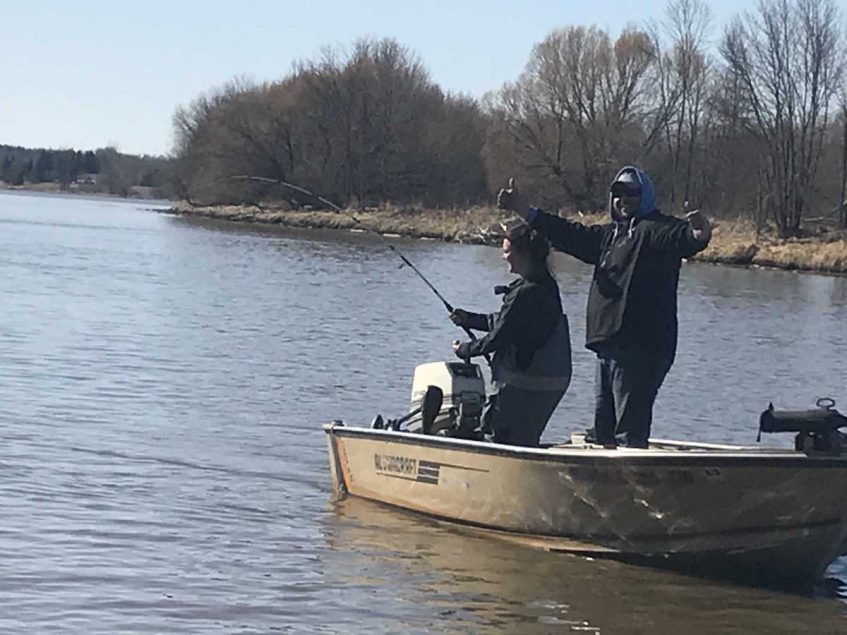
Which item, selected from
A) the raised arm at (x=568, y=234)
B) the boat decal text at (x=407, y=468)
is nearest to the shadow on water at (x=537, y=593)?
the boat decal text at (x=407, y=468)

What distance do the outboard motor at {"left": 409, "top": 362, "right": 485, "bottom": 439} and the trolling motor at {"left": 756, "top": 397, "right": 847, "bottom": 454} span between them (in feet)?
6.92

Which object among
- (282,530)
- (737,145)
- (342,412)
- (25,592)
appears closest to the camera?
(25,592)

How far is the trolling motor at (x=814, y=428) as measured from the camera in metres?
7.57

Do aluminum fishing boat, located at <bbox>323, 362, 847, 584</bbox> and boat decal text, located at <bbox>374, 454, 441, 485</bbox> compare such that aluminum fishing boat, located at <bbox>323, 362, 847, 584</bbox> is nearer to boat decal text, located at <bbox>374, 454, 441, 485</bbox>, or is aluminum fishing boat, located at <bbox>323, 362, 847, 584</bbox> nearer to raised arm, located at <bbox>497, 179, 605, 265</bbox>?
boat decal text, located at <bbox>374, 454, 441, 485</bbox>

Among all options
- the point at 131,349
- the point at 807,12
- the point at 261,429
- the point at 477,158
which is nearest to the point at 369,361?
the point at 131,349

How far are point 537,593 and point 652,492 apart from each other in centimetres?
81

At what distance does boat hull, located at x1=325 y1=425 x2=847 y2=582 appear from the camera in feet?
25.1

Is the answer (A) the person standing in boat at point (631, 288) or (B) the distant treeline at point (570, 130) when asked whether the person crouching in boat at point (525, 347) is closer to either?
(A) the person standing in boat at point (631, 288)

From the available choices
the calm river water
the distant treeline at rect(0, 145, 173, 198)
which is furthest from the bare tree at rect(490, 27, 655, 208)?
the distant treeline at rect(0, 145, 173, 198)

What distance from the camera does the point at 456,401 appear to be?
9.32 meters

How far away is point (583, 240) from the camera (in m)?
8.48

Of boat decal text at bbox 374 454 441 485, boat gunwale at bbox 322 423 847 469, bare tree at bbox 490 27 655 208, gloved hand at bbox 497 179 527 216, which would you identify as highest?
bare tree at bbox 490 27 655 208

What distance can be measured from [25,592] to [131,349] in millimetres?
10375

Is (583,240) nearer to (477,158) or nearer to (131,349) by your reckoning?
(131,349)
